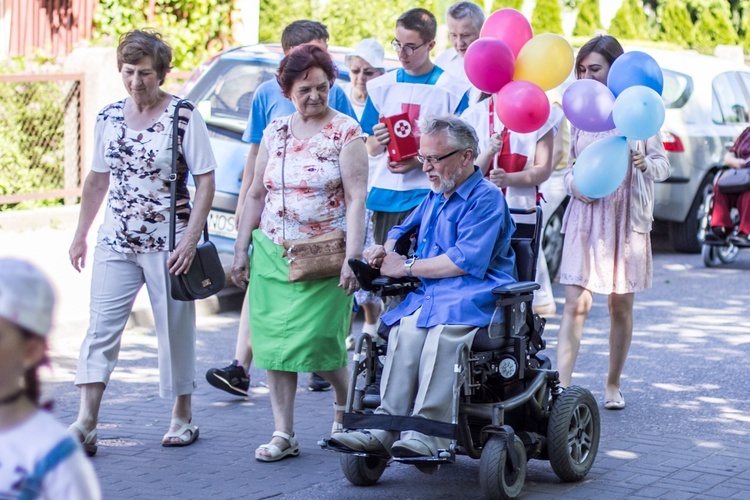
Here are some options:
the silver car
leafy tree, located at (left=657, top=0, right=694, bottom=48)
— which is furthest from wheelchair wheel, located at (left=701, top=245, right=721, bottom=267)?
leafy tree, located at (left=657, top=0, right=694, bottom=48)

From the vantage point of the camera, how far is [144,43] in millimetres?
5984

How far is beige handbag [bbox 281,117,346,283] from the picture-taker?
19.5ft

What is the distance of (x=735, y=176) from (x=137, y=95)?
5.88 meters

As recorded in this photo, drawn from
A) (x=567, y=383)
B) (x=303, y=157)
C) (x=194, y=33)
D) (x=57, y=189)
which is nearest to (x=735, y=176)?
(x=567, y=383)

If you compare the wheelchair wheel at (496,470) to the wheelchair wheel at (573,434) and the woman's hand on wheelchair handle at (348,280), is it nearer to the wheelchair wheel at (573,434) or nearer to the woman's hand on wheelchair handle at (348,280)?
the wheelchair wheel at (573,434)

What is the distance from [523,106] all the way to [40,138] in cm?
803

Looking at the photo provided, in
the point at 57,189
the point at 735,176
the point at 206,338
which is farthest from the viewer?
the point at 57,189

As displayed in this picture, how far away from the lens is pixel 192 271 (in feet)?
20.0

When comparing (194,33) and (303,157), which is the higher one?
(194,33)

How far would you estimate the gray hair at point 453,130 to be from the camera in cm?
556

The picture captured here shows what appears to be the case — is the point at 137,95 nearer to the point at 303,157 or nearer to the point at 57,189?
the point at 303,157

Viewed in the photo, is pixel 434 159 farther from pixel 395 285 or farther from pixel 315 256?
pixel 315 256

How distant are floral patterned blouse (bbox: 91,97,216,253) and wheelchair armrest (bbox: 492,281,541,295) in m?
1.62

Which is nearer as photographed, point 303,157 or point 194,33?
point 303,157
